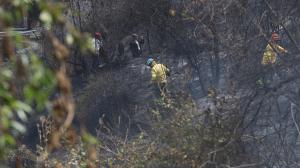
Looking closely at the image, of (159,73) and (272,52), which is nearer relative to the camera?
(272,52)

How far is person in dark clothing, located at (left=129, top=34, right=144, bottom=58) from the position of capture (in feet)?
60.6

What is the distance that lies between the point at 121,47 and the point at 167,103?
1027cm

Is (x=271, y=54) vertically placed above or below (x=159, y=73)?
above

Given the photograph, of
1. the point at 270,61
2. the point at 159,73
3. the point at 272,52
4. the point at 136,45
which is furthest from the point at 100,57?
the point at 270,61

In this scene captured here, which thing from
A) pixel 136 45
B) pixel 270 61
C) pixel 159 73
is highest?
pixel 270 61

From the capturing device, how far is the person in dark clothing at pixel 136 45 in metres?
18.5

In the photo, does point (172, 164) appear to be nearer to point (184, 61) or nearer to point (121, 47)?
point (184, 61)

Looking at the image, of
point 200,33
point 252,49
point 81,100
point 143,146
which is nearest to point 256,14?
point 252,49

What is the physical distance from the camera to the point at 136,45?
18.6 meters

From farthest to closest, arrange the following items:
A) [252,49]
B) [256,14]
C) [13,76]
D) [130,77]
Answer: [130,77] → [256,14] → [252,49] → [13,76]

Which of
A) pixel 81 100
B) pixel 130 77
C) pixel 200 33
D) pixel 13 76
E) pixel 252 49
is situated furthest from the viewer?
pixel 130 77

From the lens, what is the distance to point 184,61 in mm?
17094

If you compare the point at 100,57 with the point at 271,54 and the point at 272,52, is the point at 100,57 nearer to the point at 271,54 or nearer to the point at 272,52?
the point at 271,54

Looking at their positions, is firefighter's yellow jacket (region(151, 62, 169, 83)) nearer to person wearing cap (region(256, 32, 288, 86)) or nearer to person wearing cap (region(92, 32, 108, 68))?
person wearing cap (region(92, 32, 108, 68))
